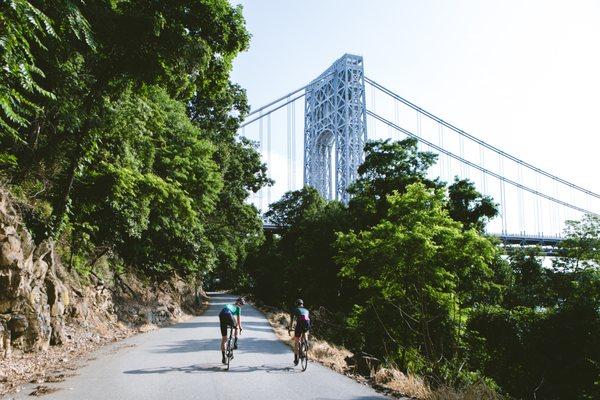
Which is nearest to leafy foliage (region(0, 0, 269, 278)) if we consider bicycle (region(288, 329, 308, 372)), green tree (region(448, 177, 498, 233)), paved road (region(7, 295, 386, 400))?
paved road (region(7, 295, 386, 400))

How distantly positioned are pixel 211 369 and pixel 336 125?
151ft

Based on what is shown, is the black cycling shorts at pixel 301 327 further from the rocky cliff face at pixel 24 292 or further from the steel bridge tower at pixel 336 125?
the steel bridge tower at pixel 336 125

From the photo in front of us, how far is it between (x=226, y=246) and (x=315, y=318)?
765 centimetres

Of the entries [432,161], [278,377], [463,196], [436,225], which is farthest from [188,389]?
[463,196]

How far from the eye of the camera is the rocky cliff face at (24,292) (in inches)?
391

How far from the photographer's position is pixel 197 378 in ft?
28.7

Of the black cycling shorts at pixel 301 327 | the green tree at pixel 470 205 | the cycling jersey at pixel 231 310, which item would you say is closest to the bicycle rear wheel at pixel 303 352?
the black cycling shorts at pixel 301 327

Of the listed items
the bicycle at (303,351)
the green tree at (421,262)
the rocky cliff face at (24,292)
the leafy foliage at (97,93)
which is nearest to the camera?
the leafy foliage at (97,93)

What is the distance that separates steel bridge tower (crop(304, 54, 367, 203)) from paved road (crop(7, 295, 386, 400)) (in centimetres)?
3390

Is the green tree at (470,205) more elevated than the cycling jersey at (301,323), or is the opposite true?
the green tree at (470,205)

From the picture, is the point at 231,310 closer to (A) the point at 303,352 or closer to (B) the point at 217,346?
(A) the point at 303,352

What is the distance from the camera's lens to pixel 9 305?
32.8 feet

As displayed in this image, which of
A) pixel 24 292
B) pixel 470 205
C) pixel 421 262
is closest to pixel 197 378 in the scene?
pixel 24 292

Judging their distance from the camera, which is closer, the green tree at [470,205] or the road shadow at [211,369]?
the road shadow at [211,369]
